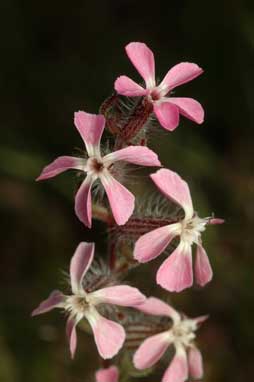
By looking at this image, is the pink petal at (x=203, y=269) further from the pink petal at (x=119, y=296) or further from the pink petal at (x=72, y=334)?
the pink petal at (x=72, y=334)

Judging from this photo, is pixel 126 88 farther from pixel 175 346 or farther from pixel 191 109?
pixel 175 346

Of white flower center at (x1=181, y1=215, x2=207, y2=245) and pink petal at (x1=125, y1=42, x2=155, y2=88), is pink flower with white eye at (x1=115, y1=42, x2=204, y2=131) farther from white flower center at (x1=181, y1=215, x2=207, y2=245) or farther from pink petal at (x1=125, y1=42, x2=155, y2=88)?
white flower center at (x1=181, y1=215, x2=207, y2=245)

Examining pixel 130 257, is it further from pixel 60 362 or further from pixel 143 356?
pixel 60 362

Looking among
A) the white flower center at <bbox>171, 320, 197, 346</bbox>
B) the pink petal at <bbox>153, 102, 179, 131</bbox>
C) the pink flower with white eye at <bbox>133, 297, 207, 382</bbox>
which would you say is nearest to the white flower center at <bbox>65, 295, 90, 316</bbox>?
the pink flower with white eye at <bbox>133, 297, 207, 382</bbox>

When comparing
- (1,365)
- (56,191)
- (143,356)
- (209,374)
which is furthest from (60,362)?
(143,356)

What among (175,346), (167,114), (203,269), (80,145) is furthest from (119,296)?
(80,145)
